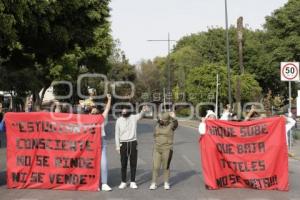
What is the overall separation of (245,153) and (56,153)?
3.62m

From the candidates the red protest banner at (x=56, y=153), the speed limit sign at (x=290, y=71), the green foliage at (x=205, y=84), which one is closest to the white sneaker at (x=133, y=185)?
the red protest banner at (x=56, y=153)

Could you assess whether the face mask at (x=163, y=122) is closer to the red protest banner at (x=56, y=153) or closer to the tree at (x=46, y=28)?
the red protest banner at (x=56, y=153)

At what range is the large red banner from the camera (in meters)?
12.0

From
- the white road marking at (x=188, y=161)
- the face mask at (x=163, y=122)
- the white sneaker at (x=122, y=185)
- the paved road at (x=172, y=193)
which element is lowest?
the white road marking at (x=188, y=161)

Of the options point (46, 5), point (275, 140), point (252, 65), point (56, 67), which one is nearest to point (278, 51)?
point (252, 65)

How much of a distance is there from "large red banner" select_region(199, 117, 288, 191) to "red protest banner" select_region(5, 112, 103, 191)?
214cm

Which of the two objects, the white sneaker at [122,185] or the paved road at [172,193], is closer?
the paved road at [172,193]

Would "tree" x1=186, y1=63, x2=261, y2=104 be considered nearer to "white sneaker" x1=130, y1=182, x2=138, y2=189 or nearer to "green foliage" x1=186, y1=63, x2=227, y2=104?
"green foliage" x1=186, y1=63, x2=227, y2=104

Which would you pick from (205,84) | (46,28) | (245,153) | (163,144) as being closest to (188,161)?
(245,153)

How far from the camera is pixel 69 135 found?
12.1 metres

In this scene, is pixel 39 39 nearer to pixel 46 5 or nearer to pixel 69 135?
pixel 46 5

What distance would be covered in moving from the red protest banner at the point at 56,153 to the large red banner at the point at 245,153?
214 centimetres

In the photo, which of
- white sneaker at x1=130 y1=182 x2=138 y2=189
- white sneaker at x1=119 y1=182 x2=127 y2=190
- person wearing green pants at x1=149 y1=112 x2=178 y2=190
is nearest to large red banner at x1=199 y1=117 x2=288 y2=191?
person wearing green pants at x1=149 y1=112 x2=178 y2=190

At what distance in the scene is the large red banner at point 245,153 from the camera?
472 inches
